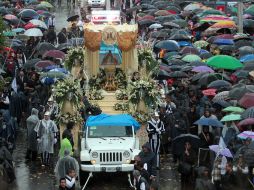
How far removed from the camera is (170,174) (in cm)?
2595

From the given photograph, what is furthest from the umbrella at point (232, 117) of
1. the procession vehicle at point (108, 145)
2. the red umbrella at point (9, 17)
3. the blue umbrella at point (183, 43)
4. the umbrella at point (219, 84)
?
the red umbrella at point (9, 17)

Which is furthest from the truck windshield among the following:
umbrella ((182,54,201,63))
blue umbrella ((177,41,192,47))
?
blue umbrella ((177,41,192,47))

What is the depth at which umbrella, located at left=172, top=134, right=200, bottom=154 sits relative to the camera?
25.0m

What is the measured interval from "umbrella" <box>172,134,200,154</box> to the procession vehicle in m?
1.01

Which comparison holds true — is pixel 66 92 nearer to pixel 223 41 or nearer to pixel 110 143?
pixel 110 143

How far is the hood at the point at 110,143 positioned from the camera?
79.7 ft

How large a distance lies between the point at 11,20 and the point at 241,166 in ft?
81.4

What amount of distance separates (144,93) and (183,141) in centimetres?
307

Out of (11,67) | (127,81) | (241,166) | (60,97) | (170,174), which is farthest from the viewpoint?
(11,67)

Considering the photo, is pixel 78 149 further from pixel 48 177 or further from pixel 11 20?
pixel 11 20

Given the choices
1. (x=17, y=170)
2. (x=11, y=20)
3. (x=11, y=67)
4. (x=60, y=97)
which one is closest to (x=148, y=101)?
(x=60, y=97)

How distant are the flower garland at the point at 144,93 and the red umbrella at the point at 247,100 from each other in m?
2.43

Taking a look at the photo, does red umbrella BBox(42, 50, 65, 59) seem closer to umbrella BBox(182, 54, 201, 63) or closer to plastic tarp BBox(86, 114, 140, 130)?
umbrella BBox(182, 54, 201, 63)

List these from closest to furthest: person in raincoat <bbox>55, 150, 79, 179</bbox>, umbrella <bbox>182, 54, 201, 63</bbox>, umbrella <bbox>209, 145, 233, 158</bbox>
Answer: umbrella <bbox>209, 145, 233, 158</bbox>, person in raincoat <bbox>55, 150, 79, 179</bbox>, umbrella <bbox>182, 54, 201, 63</bbox>
